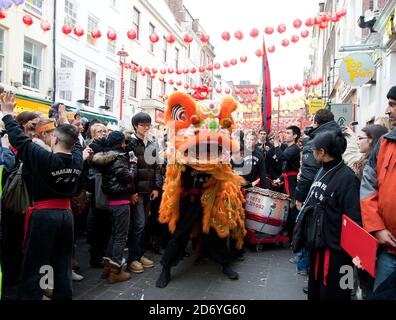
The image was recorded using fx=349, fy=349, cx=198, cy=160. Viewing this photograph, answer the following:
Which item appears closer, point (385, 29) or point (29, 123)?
point (29, 123)

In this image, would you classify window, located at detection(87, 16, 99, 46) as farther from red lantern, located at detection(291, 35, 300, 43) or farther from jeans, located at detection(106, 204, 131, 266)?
jeans, located at detection(106, 204, 131, 266)

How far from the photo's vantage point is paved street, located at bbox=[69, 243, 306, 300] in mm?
3814

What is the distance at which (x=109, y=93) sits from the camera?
17641 millimetres

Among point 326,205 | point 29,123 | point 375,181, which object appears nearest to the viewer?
point 375,181

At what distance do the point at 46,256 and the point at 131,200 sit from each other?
4.88 feet

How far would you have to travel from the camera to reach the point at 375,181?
2.59 m

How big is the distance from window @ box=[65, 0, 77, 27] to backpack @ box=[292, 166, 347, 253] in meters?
13.7

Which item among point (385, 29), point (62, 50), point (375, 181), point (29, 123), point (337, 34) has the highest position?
point (337, 34)

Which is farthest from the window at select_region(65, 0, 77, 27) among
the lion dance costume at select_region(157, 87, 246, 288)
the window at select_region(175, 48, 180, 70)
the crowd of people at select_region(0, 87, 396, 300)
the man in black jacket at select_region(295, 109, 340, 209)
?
the man in black jacket at select_region(295, 109, 340, 209)

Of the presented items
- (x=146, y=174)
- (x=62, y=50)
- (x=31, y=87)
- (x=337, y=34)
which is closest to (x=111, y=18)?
(x=62, y=50)

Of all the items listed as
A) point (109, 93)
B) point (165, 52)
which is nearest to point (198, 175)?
point (109, 93)

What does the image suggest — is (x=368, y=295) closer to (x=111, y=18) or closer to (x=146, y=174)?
(x=146, y=174)

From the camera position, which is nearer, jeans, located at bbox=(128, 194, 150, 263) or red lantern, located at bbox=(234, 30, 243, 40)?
jeans, located at bbox=(128, 194, 150, 263)
